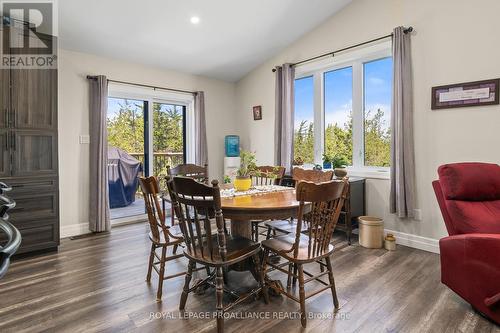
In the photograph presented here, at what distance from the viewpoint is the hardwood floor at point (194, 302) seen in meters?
1.88

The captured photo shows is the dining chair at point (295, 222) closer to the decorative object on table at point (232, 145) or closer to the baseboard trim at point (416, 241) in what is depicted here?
the baseboard trim at point (416, 241)

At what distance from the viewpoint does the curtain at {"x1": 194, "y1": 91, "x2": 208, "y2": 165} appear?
493 cm

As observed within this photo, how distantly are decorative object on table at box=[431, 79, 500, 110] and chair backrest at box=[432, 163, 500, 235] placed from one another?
824mm

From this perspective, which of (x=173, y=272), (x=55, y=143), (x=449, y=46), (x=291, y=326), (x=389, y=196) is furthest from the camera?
(x=389, y=196)

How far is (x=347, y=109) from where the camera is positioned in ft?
13.5

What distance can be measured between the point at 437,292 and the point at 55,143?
4.01 meters

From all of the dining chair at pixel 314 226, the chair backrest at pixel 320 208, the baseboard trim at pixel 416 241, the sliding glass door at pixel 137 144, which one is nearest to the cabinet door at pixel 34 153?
the sliding glass door at pixel 137 144

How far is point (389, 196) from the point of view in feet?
11.6

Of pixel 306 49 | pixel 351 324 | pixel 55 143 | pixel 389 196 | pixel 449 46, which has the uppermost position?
pixel 306 49

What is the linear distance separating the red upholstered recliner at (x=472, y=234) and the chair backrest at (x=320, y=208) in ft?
3.02

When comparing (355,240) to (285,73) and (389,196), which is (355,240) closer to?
(389,196)

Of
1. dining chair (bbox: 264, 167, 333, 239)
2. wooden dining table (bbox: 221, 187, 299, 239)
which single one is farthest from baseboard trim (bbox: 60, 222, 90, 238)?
wooden dining table (bbox: 221, 187, 299, 239)

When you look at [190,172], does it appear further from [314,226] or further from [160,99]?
[314,226]

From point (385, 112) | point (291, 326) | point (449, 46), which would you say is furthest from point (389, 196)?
point (291, 326)
